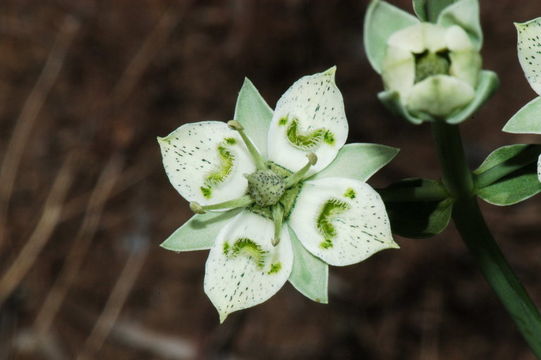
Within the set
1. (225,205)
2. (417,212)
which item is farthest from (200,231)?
(417,212)

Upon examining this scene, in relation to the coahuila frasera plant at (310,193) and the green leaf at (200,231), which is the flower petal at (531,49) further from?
the green leaf at (200,231)

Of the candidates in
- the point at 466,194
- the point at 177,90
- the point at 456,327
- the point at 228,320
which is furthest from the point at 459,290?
the point at 466,194

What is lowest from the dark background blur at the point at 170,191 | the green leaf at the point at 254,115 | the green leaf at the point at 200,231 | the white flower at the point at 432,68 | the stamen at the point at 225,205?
the dark background blur at the point at 170,191

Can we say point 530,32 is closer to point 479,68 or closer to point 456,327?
point 479,68

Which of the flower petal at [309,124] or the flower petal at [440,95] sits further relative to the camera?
the flower petal at [309,124]

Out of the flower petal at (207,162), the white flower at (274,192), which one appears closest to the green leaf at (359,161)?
the white flower at (274,192)

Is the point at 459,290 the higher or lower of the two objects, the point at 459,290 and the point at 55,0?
the lower

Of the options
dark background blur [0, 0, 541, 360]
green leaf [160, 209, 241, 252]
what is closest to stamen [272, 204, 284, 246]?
green leaf [160, 209, 241, 252]

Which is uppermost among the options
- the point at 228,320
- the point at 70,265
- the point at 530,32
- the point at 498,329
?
the point at 530,32

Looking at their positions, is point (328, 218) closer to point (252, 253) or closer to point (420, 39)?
point (252, 253)
